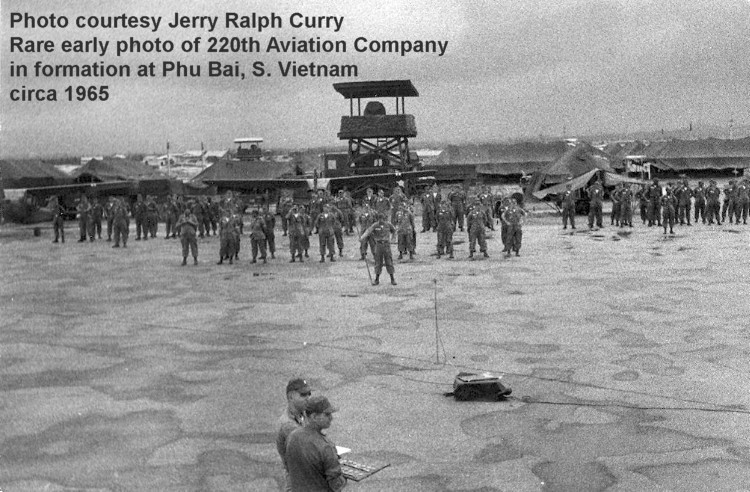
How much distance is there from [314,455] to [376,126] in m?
31.9

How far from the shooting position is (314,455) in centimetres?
418

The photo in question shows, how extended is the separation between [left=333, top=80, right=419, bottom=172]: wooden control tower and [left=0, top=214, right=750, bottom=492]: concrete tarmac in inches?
741

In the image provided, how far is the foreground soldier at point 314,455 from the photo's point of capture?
13.7 ft

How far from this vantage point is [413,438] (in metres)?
6.90

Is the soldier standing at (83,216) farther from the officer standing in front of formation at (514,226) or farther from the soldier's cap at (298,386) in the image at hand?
the soldier's cap at (298,386)

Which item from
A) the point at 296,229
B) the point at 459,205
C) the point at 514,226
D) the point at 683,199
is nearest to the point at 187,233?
the point at 296,229

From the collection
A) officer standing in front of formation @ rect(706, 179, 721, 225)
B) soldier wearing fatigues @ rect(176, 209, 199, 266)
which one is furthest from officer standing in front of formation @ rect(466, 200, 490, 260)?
officer standing in front of formation @ rect(706, 179, 721, 225)

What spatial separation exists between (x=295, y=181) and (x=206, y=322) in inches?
894

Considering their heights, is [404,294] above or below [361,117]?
below

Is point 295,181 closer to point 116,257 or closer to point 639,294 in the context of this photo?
point 116,257

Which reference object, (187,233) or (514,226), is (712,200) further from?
(187,233)

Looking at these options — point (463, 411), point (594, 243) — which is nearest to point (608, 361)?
point (463, 411)

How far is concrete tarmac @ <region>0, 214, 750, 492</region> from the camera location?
6.27m

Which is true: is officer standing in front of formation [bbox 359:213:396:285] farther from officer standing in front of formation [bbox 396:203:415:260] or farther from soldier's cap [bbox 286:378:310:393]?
soldier's cap [bbox 286:378:310:393]
